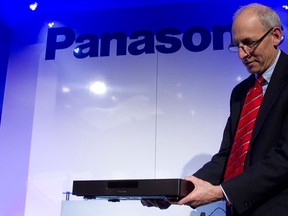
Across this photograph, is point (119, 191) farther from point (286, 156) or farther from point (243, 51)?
point (243, 51)

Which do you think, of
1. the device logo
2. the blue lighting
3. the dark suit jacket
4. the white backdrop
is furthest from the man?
the blue lighting

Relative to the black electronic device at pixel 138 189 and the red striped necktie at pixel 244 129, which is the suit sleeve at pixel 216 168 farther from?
the black electronic device at pixel 138 189

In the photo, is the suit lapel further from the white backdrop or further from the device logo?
the device logo

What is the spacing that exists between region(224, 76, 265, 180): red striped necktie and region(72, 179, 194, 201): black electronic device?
22 centimetres

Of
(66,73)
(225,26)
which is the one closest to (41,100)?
(66,73)

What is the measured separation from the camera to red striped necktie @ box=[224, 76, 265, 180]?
1.48 meters

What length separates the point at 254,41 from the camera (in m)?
1.54

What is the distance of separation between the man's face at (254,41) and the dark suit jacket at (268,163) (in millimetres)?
52

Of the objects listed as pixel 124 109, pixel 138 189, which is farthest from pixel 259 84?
pixel 124 109

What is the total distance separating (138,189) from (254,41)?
678mm

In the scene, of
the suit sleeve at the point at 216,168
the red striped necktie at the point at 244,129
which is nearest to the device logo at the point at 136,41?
the suit sleeve at the point at 216,168

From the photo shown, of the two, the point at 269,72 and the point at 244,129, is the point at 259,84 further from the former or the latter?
the point at 244,129

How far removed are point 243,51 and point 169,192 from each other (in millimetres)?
607

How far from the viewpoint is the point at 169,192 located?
50.5 inches
